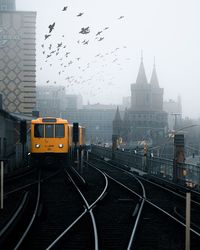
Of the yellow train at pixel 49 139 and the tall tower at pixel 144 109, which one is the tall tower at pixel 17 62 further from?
the yellow train at pixel 49 139

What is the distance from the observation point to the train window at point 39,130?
29.4 metres

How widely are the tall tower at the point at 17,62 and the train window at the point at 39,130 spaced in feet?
321

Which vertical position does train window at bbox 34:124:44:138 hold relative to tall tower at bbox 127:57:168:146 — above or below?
below

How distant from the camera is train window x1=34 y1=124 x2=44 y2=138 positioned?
29438 millimetres

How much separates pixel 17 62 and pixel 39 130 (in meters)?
104

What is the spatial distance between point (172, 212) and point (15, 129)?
84.8 feet

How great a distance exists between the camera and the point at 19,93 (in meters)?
129

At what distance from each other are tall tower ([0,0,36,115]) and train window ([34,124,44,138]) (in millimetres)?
97707

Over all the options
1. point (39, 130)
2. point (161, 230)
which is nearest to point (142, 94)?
point (39, 130)

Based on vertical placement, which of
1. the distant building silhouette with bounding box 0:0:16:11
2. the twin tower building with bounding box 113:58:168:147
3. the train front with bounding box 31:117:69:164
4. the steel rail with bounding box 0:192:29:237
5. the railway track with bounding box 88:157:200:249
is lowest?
the railway track with bounding box 88:157:200:249

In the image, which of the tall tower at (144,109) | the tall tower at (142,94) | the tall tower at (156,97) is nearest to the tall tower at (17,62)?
the tall tower at (144,109)

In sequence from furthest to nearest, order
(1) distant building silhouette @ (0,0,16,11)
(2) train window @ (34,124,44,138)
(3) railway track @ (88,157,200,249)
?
1. (1) distant building silhouette @ (0,0,16,11)
2. (2) train window @ (34,124,44,138)
3. (3) railway track @ (88,157,200,249)

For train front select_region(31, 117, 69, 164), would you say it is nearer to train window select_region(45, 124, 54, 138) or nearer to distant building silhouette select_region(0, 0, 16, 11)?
train window select_region(45, 124, 54, 138)

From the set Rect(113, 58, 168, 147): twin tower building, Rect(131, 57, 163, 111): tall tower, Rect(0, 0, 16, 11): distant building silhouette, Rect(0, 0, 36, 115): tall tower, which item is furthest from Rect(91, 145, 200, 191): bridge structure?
Rect(0, 0, 16, 11): distant building silhouette
